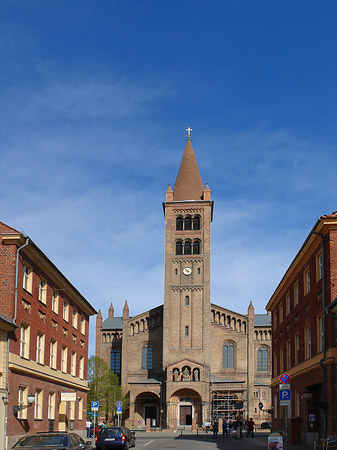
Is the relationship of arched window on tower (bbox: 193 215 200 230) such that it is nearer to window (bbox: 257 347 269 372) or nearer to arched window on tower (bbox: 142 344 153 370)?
arched window on tower (bbox: 142 344 153 370)

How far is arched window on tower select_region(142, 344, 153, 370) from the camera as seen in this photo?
244ft

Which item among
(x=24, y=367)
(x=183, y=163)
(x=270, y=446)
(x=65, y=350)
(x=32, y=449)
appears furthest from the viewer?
(x=183, y=163)

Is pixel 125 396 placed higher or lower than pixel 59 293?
lower

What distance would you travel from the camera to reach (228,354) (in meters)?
74.0

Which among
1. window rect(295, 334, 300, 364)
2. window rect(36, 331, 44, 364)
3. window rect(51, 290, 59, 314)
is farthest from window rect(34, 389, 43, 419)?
window rect(295, 334, 300, 364)

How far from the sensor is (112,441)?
28266 millimetres

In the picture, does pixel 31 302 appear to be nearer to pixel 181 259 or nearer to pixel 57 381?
pixel 57 381

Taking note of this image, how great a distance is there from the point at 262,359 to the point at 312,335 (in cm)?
5101

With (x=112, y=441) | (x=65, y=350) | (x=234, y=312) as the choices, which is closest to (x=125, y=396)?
(x=234, y=312)

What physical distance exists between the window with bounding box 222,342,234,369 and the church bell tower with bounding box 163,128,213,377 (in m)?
4.14

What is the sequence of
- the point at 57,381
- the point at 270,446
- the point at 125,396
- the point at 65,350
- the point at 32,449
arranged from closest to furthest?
the point at 32,449 → the point at 270,446 → the point at 57,381 → the point at 65,350 → the point at 125,396

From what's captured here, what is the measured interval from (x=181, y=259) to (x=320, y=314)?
47.2 metres

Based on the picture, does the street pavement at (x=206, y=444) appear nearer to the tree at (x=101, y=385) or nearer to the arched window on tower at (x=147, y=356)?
the tree at (x=101, y=385)

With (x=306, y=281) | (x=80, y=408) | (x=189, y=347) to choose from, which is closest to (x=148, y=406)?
(x=189, y=347)
